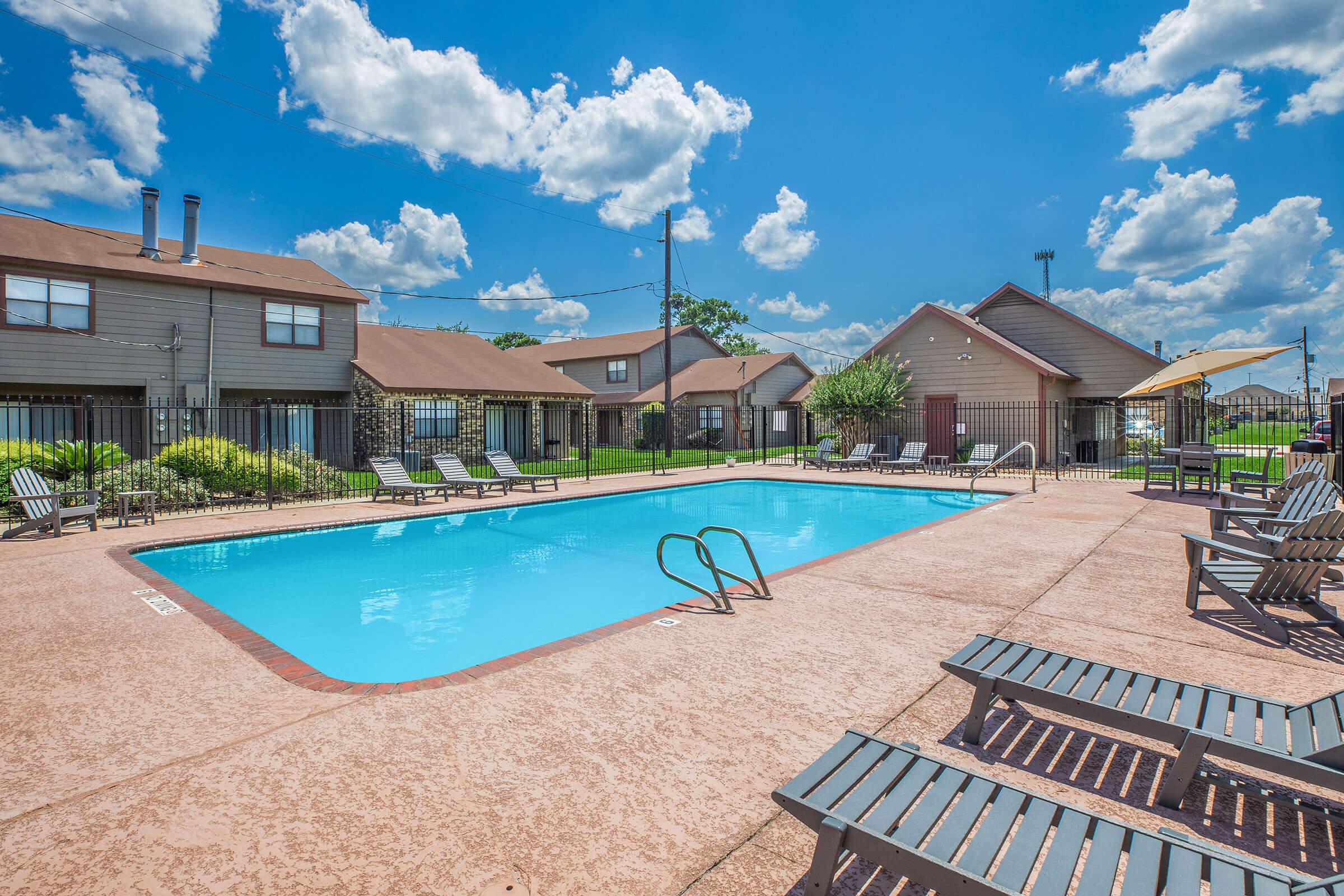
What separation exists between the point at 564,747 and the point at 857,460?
1872 centimetres

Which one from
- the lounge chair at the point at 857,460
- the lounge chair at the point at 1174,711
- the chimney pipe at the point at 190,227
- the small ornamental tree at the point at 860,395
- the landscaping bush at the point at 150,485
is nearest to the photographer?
the lounge chair at the point at 1174,711

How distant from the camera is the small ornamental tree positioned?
23.1m

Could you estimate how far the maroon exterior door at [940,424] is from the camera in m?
23.3

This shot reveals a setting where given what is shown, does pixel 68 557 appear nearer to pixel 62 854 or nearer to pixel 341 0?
pixel 62 854

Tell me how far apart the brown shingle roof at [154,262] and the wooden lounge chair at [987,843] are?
2216 cm

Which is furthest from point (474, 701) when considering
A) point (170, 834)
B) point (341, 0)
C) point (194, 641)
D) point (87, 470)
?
point (341, 0)

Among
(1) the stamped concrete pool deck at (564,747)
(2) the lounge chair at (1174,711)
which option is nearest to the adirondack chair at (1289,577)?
(1) the stamped concrete pool deck at (564,747)

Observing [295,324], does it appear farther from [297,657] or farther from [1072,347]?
[1072,347]

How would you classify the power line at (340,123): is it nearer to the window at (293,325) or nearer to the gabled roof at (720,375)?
the window at (293,325)

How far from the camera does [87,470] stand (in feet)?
38.4

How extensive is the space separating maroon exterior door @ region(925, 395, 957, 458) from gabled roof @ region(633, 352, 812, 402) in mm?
10940

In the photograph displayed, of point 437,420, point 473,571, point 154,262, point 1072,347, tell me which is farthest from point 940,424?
point 154,262

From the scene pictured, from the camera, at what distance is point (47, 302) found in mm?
16844

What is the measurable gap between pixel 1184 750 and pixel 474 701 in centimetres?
336
